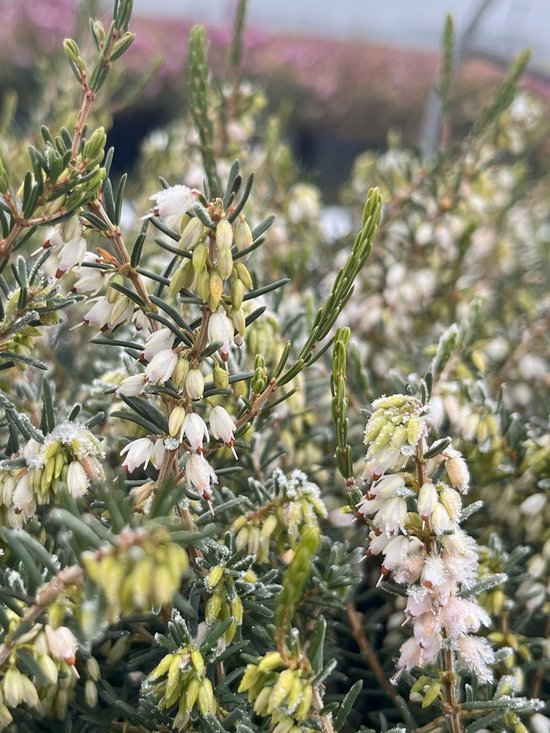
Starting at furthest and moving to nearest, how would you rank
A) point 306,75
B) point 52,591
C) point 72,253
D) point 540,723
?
point 306,75
point 540,723
point 72,253
point 52,591

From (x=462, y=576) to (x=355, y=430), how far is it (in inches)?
18.1

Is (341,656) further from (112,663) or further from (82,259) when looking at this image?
(82,259)

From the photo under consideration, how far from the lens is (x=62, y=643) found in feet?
1.40

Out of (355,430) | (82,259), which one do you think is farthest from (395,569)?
(355,430)

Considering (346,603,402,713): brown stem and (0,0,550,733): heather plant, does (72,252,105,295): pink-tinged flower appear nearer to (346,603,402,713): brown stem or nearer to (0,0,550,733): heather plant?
(0,0,550,733): heather plant

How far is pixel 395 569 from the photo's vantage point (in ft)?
1.66

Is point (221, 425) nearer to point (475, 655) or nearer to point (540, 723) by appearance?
point (475, 655)

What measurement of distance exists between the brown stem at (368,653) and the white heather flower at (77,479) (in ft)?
0.99

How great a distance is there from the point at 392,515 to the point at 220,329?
164 mm

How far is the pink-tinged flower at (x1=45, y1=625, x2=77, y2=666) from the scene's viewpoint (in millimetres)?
423

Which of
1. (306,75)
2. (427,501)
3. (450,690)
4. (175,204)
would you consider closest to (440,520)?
(427,501)

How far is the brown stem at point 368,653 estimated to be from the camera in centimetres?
64

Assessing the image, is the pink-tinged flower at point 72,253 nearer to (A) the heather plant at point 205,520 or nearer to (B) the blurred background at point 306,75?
(A) the heather plant at point 205,520

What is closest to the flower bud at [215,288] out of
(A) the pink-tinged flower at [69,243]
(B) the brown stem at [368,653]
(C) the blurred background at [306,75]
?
(A) the pink-tinged flower at [69,243]
